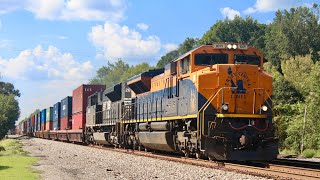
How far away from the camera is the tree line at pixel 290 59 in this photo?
23750 mm

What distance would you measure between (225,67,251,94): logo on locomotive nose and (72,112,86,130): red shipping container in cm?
2163

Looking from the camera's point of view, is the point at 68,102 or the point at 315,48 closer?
the point at 68,102

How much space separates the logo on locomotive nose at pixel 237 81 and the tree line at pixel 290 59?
1.65 meters

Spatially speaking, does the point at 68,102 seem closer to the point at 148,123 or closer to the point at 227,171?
the point at 148,123

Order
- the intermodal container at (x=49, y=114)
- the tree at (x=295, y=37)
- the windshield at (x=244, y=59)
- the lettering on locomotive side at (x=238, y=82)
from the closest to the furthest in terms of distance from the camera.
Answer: the lettering on locomotive side at (x=238, y=82) → the windshield at (x=244, y=59) → the intermodal container at (x=49, y=114) → the tree at (x=295, y=37)

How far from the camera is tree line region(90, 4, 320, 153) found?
935 inches

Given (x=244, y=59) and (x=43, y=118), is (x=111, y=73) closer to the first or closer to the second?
(x=43, y=118)

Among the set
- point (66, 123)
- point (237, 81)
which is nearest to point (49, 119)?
point (66, 123)

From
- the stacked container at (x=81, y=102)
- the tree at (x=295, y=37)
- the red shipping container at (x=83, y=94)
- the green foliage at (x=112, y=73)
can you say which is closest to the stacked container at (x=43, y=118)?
the stacked container at (x=81, y=102)

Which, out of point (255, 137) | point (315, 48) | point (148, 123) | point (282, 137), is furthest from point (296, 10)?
point (255, 137)

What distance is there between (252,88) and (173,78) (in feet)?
11.6

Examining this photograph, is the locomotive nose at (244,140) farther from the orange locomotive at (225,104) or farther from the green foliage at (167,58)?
the green foliage at (167,58)

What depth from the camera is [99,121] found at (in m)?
29.8

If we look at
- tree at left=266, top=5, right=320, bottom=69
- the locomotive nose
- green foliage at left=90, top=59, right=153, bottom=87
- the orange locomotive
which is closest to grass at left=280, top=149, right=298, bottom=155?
the orange locomotive
